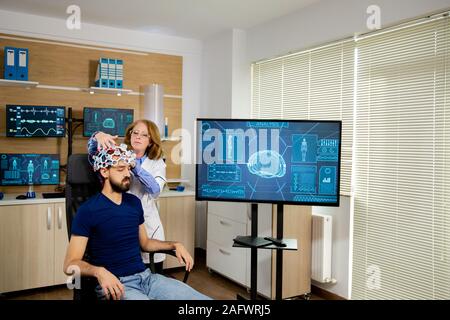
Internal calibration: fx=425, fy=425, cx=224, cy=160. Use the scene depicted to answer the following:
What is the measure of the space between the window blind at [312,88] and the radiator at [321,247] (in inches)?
12.6

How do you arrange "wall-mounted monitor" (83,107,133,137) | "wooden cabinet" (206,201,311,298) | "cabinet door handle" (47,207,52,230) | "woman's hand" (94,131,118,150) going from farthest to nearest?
"wall-mounted monitor" (83,107,133,137) < "cabinet door handle" (47,207,52,230) < "wooden cabinet" (206,201,311,298) < "woman's hand" (94,131,118,150)

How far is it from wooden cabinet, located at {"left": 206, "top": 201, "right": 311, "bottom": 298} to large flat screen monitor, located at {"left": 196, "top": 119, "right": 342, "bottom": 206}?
63 centimetres

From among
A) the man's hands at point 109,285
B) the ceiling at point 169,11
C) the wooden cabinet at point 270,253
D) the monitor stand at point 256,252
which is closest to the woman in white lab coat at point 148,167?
the monitor stand at point 256,252

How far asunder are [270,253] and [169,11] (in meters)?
2.46

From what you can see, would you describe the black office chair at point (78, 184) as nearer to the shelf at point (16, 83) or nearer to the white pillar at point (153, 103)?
the shelf at point (16, 83)

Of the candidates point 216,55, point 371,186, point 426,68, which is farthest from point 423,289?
point 216,55

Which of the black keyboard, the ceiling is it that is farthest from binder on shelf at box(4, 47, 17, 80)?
the black keyboard

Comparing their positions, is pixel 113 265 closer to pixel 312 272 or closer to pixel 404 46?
pixel 312 272

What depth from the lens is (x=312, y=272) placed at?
3760 millimetres

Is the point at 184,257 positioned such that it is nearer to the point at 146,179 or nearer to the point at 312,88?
the point at 146,179

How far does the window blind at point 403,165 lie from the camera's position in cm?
293

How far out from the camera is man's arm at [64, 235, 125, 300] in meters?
1.88

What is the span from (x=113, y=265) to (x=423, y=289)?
7.17ft

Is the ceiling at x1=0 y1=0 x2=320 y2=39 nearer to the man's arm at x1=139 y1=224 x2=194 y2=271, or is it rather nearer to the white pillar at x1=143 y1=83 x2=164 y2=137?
the white pillar at x1=143 y1=83 x2=164 y2=137
